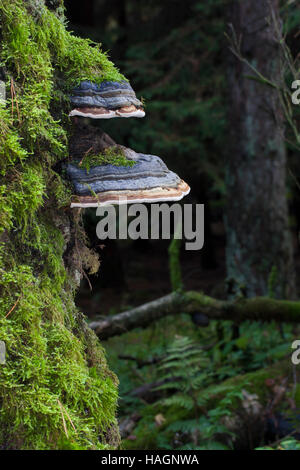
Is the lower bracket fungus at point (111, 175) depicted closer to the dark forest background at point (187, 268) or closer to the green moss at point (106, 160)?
the green moss at point (106, 160)

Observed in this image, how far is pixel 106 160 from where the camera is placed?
6.58 feet

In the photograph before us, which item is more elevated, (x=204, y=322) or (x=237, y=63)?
(x=237, y=63)

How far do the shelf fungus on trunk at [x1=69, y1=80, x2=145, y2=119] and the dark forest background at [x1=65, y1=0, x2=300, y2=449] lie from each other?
8.95ft

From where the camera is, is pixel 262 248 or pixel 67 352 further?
pixel 262 248

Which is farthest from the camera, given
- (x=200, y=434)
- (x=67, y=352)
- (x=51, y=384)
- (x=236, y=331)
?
(x=236, y=331)

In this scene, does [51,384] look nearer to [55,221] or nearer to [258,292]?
[55,221]

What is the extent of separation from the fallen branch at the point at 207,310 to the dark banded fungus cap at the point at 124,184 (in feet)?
9.66

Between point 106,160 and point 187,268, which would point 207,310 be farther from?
point 187,268

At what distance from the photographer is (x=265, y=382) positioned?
4.70m

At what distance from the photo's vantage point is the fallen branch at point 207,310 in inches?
192

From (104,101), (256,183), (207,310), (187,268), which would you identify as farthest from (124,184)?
(187,268)

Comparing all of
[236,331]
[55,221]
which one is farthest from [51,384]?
[236,331]

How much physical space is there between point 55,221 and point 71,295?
340 mm

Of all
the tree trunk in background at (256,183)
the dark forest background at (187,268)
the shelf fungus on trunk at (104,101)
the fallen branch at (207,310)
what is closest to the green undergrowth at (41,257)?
the shelf fungus on trunk at (104,101)
